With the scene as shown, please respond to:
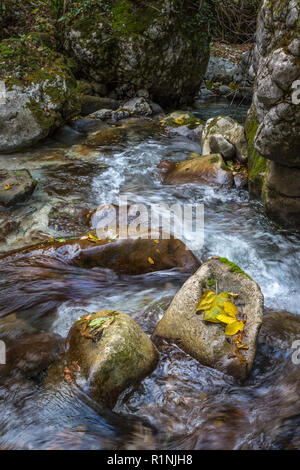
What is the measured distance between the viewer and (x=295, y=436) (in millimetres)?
2471

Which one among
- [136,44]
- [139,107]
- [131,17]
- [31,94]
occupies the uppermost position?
[131,17]

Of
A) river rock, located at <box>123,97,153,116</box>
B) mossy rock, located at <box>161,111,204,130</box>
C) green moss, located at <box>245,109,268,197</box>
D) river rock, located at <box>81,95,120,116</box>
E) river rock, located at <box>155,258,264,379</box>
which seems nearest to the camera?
river rock, located at <box>155,258,264,379</box>

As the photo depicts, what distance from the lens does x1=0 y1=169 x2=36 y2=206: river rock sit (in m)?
5.85

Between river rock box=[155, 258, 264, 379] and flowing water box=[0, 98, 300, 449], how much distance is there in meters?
0.12

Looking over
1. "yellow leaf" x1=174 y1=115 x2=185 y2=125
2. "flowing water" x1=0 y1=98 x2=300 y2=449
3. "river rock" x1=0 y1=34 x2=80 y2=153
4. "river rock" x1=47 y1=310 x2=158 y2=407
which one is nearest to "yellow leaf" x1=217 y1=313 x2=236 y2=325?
"flowing water" x1=0 y1=98 x2=300 y2=449

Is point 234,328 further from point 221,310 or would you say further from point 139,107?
point 139,107

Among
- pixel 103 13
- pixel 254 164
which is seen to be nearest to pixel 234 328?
pixel 254 164

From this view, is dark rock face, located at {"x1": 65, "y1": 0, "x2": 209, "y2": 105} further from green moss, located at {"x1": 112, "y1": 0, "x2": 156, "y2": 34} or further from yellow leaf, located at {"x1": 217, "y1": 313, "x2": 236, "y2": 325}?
yellow leaf, located at {"x1": 217, "y1": 313, "x2": 236, "y2": 325}

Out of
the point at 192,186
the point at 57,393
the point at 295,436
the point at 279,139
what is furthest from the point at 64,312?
the point at 192,186

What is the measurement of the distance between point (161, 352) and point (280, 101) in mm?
3087

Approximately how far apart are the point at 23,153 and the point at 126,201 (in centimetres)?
317

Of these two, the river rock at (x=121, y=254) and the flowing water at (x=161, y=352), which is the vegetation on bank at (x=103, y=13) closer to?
the flowing water at (x=161, y=352)

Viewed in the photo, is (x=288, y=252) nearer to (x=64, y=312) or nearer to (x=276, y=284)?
(x=276, y=284)

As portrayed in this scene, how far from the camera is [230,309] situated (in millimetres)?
3186
